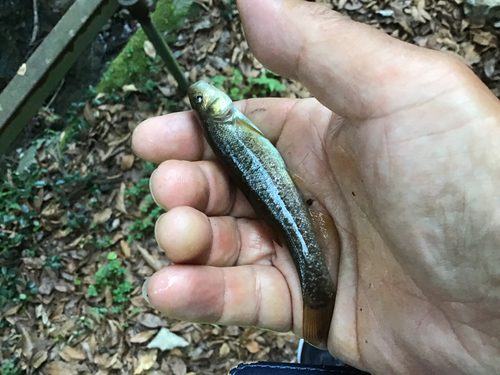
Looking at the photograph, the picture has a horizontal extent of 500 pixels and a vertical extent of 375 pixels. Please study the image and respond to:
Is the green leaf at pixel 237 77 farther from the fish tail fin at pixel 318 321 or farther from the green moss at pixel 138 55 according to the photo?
the fish tail fin at pixel 318 321

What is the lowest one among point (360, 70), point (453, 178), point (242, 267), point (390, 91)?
point (242, 267)

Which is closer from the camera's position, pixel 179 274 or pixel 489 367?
pixel 489 367

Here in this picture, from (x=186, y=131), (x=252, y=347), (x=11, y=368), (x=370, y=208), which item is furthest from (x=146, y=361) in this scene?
(x=370, y=208)

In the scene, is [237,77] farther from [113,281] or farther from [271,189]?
[113,281]

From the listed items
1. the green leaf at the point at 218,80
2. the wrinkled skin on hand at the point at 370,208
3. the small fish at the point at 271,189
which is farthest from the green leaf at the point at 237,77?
the wrinkled skin on hand at the point at 370,208

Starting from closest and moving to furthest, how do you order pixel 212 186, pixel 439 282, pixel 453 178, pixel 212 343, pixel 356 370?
pixel 453 178
pixel 439 282
pixel 356 370
pixel 212 186
pixel 212 343

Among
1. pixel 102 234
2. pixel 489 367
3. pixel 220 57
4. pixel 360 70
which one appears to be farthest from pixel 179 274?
pixel 220 57

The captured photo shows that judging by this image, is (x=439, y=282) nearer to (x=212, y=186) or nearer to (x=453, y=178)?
(x=453, y=178)

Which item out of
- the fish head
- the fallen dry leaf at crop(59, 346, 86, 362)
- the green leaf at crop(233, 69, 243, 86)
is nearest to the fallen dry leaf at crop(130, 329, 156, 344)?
the fallen dry leaf at crop(59, 346, 86, 362)
